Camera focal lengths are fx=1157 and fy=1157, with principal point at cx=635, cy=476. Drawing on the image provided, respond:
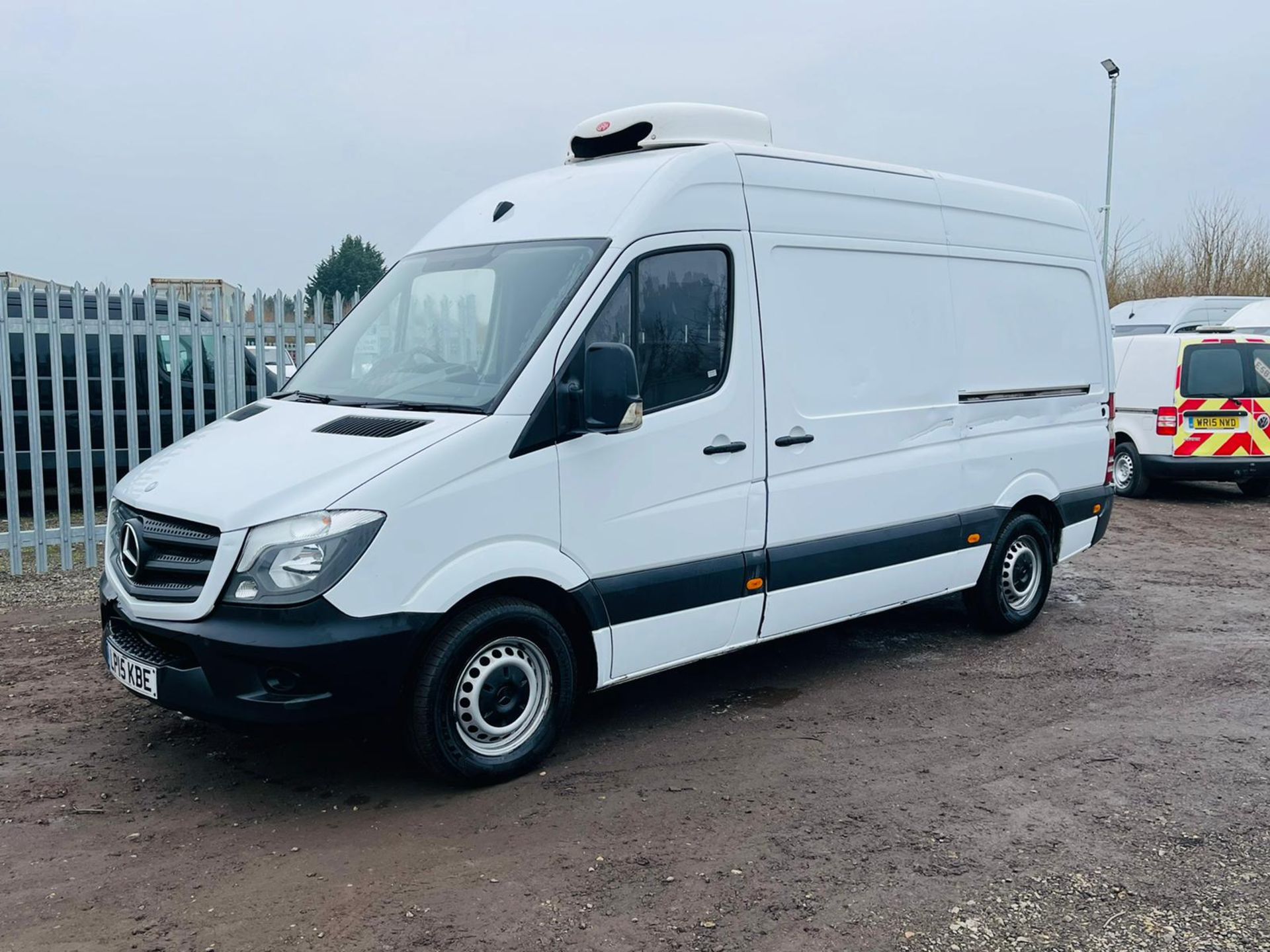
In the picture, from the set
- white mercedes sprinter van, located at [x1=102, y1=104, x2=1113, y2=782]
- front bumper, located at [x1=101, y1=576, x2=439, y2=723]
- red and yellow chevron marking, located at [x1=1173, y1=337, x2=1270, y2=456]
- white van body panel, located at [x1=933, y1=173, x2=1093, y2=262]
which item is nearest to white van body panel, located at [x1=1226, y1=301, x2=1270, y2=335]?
red and yellow chevron marking, located at [x1=1173, y1=337, x2=1270, y2=456]

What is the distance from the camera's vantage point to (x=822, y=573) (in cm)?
584

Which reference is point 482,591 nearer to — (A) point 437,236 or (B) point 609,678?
(B) point 609,678

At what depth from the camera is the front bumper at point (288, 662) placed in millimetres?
4156

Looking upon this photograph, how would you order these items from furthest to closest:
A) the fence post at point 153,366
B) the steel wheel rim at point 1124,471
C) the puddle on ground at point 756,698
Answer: the steel wheel rim at point 1124,471 → the fence post at point 153,366 → the puddle on ground at point 756,698

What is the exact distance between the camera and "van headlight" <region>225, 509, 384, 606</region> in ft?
13.7

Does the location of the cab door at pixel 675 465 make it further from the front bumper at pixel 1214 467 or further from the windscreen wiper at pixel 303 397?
the front bumper at pixel 1214 467

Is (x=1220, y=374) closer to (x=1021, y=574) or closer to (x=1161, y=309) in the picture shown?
(x=1021, y=574)

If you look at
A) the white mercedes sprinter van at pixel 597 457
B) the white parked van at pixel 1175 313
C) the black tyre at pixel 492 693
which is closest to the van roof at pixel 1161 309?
the white parked van at pixel 1175 313

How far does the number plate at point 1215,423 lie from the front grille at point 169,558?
11889 mm

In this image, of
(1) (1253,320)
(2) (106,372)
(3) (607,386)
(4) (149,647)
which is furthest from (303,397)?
(1) (1253,320)

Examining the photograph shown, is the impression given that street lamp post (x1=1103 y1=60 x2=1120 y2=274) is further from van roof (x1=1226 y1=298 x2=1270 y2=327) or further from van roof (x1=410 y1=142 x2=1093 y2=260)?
van roof (x1=410 y1=142 x2=1093 y2=260)

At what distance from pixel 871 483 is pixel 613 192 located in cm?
206

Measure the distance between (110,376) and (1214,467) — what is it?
11451 millimetres

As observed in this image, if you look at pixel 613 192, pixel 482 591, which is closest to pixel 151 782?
pixel 482 591
